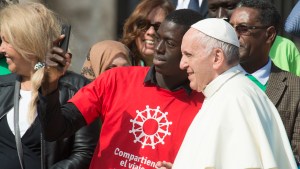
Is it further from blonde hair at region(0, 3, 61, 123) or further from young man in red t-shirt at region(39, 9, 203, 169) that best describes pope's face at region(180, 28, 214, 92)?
blonde hair at region(0, 3, 61, 123)

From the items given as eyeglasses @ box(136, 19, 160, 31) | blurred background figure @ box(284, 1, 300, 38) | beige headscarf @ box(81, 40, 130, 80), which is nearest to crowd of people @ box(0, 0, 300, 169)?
blurred background figure @ box(284, 1, 300, 38)

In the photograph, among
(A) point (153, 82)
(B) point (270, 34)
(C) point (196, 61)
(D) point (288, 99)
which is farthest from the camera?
(B) point (270, 34)

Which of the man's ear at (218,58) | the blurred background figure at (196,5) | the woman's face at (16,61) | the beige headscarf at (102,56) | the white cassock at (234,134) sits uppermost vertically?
the man's ear at (218,58)

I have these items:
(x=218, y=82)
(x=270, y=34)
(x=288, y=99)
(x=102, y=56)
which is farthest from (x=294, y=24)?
(x=218, y=82)

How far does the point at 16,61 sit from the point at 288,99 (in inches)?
71.1

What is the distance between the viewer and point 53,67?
20.3ft

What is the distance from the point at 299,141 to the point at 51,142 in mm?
1588

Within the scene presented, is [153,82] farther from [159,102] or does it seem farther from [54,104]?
[54,104]

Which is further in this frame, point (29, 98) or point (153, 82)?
point (29, 98)

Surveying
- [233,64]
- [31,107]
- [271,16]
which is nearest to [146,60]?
[271,16]

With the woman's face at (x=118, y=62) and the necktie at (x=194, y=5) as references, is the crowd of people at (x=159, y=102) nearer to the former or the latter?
the woman's face at (x=118, y=62)

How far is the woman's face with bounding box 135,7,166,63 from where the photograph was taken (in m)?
8.20

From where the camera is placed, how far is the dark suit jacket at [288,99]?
698 cm

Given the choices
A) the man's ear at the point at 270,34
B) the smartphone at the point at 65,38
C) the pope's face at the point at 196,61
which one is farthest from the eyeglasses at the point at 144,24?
the pope's face at the point at 196,61
